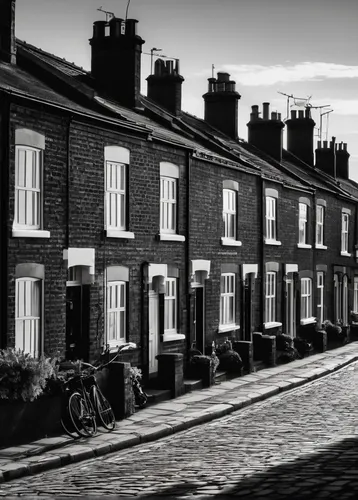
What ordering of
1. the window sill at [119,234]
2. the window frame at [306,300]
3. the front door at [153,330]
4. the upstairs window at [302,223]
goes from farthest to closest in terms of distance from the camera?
the window frame at [306,300], the upstairs window at [302,223], the front door at [153,330], the window sill at [119,234]

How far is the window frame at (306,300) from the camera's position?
3096 cm

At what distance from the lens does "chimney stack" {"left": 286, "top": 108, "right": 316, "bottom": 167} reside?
37.3 meters

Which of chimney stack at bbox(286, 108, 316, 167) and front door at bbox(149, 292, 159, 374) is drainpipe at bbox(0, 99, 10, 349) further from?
chimney stack at bbox(286, 108, 316, 167)

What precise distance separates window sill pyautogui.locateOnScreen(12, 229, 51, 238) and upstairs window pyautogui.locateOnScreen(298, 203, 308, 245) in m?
16.5

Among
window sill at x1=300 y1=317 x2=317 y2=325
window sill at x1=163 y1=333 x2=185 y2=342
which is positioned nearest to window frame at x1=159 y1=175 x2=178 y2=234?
window sill at x1=163 y1=333 x2=185 y2=342

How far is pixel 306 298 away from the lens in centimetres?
3144

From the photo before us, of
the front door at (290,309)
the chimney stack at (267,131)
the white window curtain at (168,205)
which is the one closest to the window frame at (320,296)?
the front door at (290,309)

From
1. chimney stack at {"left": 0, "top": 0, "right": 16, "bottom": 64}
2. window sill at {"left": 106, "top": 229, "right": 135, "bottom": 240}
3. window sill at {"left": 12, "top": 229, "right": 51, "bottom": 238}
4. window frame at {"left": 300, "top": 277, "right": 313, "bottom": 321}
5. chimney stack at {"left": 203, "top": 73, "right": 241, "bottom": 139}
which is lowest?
window frame at {"left": 300, "top": 277, "right": 313, "bottom": 321}

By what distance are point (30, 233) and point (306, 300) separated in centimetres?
1789

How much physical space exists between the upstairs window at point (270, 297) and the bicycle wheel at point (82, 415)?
1389cm

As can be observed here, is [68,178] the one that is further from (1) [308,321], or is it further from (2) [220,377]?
(1) [308,321]

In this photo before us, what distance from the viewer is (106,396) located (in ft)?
50.8

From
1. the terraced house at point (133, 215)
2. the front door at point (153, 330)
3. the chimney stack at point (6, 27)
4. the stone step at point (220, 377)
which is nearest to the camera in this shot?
the terraced house at point (133, 215)

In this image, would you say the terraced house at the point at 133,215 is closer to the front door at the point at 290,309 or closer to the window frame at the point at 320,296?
the front door at the point at 290,309
